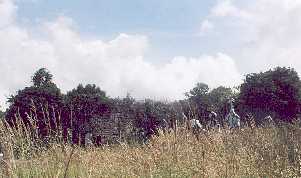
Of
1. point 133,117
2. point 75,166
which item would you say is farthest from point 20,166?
point 133,117

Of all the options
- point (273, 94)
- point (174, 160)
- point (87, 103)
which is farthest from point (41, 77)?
point (174, 160)

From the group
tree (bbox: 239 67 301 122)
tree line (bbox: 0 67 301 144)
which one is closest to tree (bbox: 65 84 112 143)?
tree line (bbox: 0 67 301 144)

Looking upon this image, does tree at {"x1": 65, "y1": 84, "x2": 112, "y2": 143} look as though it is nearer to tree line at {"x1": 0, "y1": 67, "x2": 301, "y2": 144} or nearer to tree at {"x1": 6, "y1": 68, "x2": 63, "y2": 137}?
tree line at {"x1": 0, "y1": 67, "x2": 301, "y2": 144}

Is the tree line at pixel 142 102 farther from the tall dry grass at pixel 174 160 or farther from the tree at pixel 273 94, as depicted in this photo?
the tall dry grass at pixel 174 160

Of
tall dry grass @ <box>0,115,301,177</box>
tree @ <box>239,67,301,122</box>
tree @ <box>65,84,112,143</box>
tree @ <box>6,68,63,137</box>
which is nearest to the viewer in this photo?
tall dry grass @ <box>0,115,301,177</box>

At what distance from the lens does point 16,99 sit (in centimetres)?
2375

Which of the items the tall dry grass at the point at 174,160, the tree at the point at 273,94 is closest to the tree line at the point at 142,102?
the tree at the point at 273,94

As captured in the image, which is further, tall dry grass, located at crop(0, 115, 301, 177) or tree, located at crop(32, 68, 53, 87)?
tree, located at crop(32, 68, 53, 87)

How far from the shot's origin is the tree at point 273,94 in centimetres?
2580

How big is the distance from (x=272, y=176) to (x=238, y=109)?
68.6 feet

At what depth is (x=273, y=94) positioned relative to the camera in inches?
1021

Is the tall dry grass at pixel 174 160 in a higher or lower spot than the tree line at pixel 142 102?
lower

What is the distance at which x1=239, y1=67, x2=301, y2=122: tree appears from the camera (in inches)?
1016

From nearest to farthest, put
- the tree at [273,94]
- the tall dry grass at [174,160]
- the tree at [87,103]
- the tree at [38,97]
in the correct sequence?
the tall dry grass at [174,160], the tree at [38,97], the tree at [273,94], the tree at [87,103]
